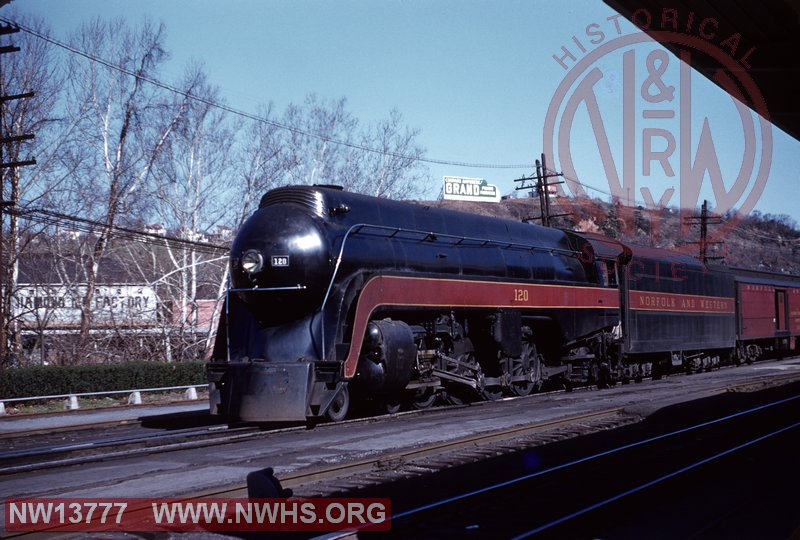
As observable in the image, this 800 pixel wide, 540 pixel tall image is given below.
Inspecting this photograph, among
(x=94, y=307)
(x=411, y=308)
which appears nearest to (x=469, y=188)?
(x=94, y=307)

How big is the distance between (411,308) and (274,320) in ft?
8.06

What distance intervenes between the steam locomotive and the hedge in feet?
35.0

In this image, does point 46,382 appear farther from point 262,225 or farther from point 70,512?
point 70,512

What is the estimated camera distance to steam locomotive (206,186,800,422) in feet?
38.2

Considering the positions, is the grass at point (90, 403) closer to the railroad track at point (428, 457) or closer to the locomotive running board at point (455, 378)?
the locomotive running board at point (455, 378)

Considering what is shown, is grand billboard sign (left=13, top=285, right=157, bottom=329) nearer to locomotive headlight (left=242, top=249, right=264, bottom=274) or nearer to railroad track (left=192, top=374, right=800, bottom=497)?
locomotive headlight (left=242, top=249, right=264, bottom=274)

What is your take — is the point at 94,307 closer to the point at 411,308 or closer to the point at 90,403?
the point at 90,403

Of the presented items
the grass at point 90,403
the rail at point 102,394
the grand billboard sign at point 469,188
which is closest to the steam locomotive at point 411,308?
the rail at point 102,394

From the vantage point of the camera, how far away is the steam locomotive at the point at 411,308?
1166 centimetres

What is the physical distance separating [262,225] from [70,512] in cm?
621

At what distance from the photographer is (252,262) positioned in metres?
12.1

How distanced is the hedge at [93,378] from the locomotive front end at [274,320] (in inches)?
432

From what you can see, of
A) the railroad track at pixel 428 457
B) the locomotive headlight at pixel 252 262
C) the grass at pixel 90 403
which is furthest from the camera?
the grass at pixel 90 403

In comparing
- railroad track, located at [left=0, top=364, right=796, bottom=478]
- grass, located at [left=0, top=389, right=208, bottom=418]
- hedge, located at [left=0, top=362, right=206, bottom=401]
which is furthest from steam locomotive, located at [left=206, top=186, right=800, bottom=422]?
hedge, located at [left=0, top=362, right=206, bottom=401]
